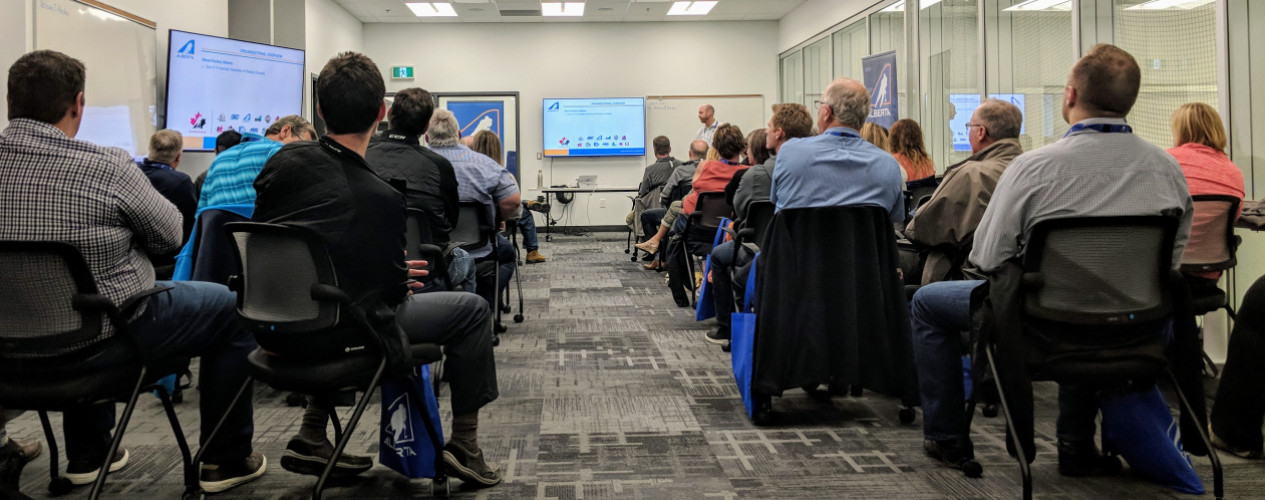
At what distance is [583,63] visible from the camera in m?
12.3

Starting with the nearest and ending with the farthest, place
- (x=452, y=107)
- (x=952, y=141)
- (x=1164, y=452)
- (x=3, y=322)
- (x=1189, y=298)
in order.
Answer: (x=3, y=322), (x=1189, y=298), (x=1164, y=452), (x=952, y=141), (x=452, y=107)

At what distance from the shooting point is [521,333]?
4.77m

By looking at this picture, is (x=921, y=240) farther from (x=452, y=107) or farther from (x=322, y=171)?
(x=452, y=107)

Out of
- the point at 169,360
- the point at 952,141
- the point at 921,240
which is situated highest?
the point at 952,141

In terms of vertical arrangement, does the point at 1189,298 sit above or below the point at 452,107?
below

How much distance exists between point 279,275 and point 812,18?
9.78 metres

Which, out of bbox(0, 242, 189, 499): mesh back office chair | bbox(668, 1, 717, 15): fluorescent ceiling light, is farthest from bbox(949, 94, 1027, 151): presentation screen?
bbox(0, 242, 189, 499): mesh back office chair

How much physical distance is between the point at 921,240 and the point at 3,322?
2.62 meters

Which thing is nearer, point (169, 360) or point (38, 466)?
point (169, 360)

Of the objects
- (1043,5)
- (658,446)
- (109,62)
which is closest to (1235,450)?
(658,446)

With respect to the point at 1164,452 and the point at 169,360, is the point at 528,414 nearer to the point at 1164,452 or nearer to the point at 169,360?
the point at 169,360

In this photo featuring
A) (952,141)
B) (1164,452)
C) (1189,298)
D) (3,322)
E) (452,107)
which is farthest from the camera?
(452,107)

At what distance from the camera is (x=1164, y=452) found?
2232mm

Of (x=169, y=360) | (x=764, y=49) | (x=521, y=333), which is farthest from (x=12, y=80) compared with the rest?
(x=764, y=49)
